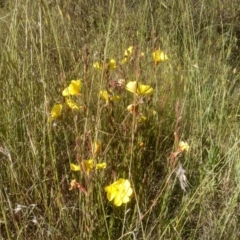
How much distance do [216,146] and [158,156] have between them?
0.59 feet

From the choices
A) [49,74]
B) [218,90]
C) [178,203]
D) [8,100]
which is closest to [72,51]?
[49,74]

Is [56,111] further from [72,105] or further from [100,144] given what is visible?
[100,144]

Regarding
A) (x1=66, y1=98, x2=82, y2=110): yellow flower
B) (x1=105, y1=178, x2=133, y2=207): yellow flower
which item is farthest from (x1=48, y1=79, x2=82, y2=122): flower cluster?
(x1=105, y1=178, x2=133, y2=207): yellow flower

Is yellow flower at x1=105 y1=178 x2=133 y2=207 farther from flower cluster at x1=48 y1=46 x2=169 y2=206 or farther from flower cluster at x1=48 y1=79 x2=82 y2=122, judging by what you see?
flower cluster at x1=48 y1=79 x2=82 y2=122

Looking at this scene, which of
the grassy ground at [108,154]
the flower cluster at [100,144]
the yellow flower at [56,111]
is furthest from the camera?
the yellow flower at [56,111]

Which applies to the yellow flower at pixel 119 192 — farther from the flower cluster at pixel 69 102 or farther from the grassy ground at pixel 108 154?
the flower cluster at pixel 69 102

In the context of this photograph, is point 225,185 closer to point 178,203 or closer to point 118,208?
point 178,203

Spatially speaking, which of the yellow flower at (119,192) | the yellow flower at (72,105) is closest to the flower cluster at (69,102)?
the yellow flower at (72,105)

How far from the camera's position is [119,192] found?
3.20 ft

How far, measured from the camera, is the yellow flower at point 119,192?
3.18 ft

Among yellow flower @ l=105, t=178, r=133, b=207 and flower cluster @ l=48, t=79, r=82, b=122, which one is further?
flower cluster @ l=48, t=79, r=82, b=122

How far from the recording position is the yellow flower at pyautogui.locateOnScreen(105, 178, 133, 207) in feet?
3.18

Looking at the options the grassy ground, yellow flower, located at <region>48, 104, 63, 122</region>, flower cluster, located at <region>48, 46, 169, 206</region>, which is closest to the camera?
flower cluster, located at <region>48, 46, 169, 206</region>

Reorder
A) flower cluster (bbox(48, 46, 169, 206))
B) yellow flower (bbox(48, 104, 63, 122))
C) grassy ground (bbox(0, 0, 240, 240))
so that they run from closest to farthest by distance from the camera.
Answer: flower cluster (bbox(48, 46, 169, 206)) < grassy ground (bbox(0, 0, 240, 240)) < yellow flower (bbox(48, 104, 63, 122))
